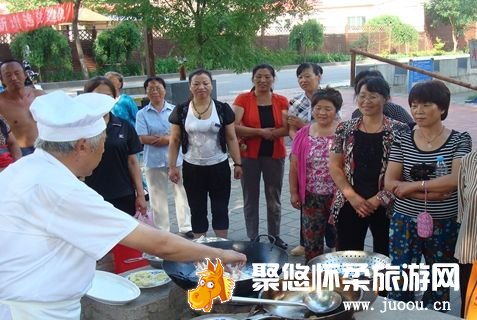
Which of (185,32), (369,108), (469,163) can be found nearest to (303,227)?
(369,108)

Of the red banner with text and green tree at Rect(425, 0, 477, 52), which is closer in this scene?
the red banner with text

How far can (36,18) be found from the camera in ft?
40.4

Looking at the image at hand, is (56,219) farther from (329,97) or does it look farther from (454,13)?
(454,13)

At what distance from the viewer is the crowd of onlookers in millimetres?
2855

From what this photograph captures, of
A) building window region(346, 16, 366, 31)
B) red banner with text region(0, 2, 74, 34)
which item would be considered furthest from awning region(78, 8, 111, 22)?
building window region(346, 16, 366, 31)

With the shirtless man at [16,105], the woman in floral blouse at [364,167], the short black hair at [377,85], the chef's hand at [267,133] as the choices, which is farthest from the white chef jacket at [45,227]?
the shirtless man at [16,105]

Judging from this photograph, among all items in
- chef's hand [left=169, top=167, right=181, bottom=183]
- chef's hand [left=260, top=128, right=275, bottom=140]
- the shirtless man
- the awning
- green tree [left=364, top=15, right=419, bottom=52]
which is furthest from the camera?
green tree [left=364, top=15, right=419, bottom=52]

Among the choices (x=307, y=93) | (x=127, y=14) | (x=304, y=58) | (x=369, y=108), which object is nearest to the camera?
(x=369, y=108)

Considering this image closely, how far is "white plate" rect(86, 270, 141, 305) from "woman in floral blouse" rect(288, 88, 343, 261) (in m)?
1.69

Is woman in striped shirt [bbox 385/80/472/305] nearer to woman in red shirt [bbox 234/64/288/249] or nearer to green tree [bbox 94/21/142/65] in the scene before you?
woman in red shirt [bbox 234/64/288/249]

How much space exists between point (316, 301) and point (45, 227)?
109cm

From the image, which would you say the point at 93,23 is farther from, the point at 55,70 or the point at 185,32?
the point at 185,32

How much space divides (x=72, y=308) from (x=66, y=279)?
167 millimetres

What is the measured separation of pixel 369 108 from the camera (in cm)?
320
